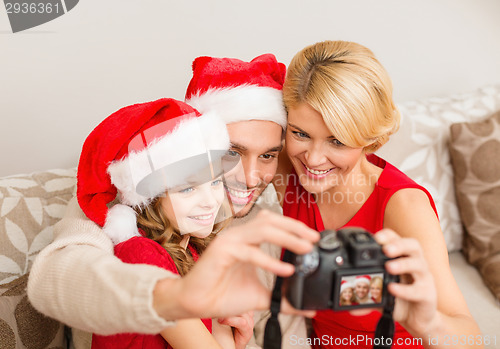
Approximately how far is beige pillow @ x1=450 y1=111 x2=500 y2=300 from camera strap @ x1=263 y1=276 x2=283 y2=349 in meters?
1.18

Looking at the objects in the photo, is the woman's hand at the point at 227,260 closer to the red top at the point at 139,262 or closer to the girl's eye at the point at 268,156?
the red top at the point at 139,262

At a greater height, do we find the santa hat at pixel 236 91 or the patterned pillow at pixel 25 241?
the santa hat at pixel 236 91

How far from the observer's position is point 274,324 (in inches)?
26.9

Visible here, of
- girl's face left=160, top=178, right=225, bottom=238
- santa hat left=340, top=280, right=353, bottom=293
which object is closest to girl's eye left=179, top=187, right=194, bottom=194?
girl's face left=160, top=178, right=225, bottom=238

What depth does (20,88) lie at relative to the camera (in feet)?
4.90

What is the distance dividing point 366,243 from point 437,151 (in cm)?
119

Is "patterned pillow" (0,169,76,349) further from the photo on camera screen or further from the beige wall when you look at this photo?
the photo on camera screen

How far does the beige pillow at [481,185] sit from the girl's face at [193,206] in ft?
3.33

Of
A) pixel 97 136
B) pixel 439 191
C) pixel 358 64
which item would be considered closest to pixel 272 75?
pixel 358 64

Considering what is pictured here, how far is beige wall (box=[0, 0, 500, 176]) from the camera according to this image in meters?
1.50

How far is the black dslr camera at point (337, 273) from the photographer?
63 cm

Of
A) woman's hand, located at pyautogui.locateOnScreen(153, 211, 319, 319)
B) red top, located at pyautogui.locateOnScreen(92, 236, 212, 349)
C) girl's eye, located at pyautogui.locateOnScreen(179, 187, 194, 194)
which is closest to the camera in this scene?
woman's hand, located at pyautogui.locateOnScreen(153, 211, 319, 319)

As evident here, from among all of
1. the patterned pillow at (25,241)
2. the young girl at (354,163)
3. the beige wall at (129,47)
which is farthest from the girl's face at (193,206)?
the beige wall at (129,47)

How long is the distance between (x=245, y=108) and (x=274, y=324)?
61 centimetres
